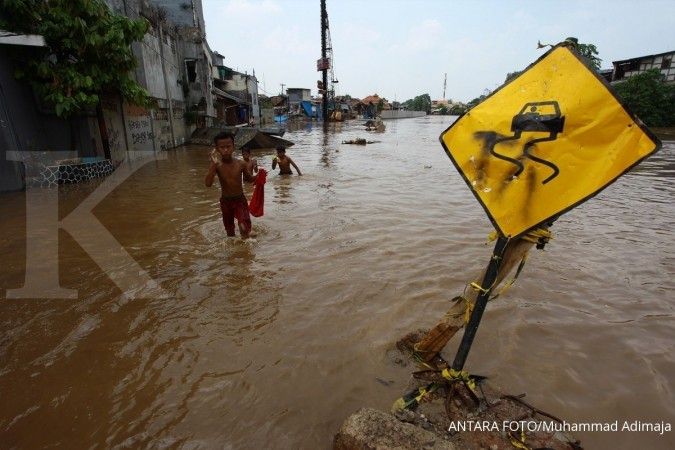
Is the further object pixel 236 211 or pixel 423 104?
pixel 423 104

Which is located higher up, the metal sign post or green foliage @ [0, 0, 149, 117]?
green foliage @ [0, 0, 149, 117]

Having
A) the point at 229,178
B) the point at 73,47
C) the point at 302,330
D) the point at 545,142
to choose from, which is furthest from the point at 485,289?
the point at 73,47

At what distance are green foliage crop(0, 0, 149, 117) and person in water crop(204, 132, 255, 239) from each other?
561cm

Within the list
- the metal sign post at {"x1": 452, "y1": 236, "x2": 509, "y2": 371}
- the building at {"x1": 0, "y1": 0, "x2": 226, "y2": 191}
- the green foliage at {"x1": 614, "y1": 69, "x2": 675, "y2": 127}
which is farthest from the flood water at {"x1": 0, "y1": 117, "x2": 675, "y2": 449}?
the green foliage at {"x1": 614, "y1": 69, "x2": 675, "y2": 127}

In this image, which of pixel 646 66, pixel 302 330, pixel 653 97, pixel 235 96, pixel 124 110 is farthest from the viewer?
pixel 235 96

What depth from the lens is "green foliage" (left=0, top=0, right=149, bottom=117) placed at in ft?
25.5

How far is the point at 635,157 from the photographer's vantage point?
1.45 m

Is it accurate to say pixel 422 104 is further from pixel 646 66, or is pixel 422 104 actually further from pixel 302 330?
pixel 302 330

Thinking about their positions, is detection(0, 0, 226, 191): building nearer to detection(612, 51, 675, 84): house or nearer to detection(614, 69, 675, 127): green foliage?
detection(614, 69, 675, 127): green foliage

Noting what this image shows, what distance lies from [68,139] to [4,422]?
31.9 ft

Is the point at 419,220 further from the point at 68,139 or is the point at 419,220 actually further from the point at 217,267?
the point at 68,139

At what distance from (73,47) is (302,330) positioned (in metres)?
8.91

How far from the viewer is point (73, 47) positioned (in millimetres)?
8164

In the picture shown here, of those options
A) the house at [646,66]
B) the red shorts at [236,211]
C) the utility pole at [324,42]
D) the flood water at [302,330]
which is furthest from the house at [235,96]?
the house at [646,66]
